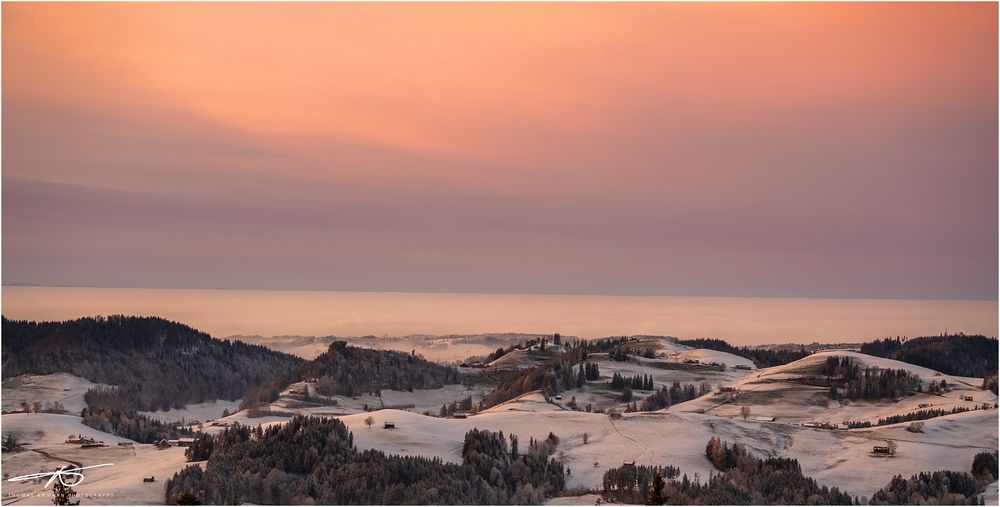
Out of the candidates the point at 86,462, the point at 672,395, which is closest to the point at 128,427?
the point at 86,462

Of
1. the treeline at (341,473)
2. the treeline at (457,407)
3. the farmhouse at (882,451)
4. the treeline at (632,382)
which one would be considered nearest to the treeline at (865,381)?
the treeline at (632,382)

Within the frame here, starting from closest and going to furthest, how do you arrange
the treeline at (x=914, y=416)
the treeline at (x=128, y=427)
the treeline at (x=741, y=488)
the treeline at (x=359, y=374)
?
the treeline at (x=741, y=488), the treeline at (x=128, y=427), the treeline at (x=914, y=416), the treeline at (x=359, y=374)

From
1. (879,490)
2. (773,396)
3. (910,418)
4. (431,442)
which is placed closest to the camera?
(879,490)

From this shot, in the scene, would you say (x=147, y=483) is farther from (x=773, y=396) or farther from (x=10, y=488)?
(x=773, y=396)

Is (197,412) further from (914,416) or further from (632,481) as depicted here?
(632,481)

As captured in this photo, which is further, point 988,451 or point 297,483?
point 988,451

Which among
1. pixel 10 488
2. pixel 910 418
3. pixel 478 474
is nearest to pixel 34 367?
pixel 10 488

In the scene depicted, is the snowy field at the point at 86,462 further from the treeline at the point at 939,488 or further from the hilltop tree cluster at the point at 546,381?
the hilltop tree cluster at the point at 546,381
